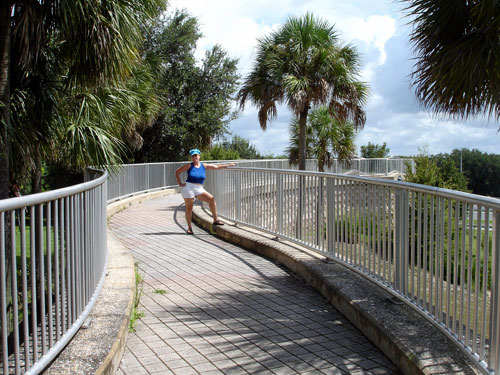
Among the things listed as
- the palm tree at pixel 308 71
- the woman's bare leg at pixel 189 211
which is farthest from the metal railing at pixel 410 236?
the palm tree at pixel 308 71

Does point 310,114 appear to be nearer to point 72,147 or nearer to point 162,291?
point 72,147

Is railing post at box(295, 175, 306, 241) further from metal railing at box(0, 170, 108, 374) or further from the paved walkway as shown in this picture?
metal railing at box(0, 170, 108, 374)

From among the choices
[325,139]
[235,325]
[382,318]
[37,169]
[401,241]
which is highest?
[325,139]

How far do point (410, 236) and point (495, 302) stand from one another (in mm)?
1770

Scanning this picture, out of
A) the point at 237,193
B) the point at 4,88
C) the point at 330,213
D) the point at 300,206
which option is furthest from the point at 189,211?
the point at 4,88

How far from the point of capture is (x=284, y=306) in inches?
220

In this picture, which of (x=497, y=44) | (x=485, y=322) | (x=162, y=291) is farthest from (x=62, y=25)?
(x=485, y=322)

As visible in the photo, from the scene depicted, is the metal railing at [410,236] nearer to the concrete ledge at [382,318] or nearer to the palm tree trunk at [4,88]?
the concrete ledge at [382,318]

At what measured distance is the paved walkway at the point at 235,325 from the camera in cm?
406

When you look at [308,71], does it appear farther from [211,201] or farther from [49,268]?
[49,268]

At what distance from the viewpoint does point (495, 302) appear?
316cm

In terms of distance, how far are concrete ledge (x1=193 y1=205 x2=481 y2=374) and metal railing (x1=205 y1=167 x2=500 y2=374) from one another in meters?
0.13

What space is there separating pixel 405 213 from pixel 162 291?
2.91 m

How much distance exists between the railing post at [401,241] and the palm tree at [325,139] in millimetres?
18588
